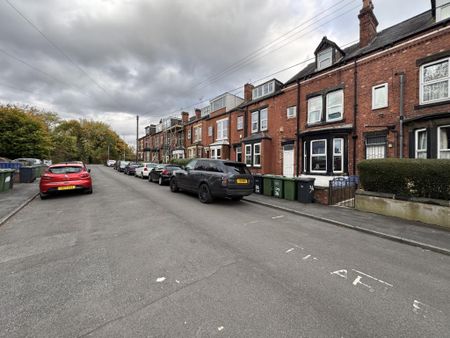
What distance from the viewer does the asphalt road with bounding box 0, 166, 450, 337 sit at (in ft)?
7.26

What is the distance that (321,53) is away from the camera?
45.3 feet

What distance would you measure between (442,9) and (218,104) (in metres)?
18.2

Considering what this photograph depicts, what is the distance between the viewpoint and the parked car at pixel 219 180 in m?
8.02

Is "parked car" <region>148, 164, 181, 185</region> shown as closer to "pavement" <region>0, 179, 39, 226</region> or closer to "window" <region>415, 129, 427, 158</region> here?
"pavement" <region>0, 179, 39, 226</region>

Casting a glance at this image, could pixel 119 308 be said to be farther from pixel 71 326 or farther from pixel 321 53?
pixel 321 53

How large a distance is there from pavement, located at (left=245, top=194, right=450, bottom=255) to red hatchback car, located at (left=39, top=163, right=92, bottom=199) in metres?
8.30

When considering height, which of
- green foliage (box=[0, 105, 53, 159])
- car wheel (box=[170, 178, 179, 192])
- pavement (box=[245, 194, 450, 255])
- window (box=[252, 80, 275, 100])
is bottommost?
pavement (box=[245, 194, 450, 255])

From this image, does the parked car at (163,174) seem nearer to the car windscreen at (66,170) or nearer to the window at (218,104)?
the car windscreen at (66,170)

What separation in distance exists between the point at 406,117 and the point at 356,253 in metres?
9.02

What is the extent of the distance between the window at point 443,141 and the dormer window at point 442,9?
4.92m

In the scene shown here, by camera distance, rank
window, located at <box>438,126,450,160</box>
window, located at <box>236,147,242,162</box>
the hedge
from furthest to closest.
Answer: window, located at <box>236,147,242,162</box>, window, located at <box>438,126,450,160</box>, the hedge

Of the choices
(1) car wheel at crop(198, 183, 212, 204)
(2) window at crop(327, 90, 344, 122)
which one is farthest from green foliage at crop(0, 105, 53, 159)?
(2) window at crop(327, 90, 344, 122)

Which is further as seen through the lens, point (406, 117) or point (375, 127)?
point (375, 127)

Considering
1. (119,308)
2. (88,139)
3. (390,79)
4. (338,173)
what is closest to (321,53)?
(390,79)
